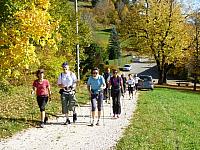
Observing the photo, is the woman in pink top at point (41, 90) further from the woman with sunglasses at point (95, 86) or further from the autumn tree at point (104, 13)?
the autumn tree at point (104, 13)

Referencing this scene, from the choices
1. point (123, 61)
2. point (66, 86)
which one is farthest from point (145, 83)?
point (123, 61)

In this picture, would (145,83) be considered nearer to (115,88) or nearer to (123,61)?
(115,88)

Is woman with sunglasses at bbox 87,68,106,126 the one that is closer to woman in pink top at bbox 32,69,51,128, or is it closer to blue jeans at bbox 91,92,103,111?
→ blue jeans at bbox 91,92,103,111

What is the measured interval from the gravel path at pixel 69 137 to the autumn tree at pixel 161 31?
132 feet

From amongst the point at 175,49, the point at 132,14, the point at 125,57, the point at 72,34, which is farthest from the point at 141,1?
the point at 125,57

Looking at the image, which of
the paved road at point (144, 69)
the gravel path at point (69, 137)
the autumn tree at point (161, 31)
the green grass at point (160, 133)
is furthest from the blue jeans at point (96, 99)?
the paved road at point (144, 69)

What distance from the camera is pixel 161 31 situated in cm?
5644

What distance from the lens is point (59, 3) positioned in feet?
102

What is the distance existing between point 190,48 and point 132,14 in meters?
8.88

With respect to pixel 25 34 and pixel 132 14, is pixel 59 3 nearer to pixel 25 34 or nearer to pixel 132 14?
pixel 25 34

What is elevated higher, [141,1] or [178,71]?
[141,1]

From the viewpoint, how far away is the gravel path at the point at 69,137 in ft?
39.8

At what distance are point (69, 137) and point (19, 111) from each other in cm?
476

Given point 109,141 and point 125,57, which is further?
point 125,57
